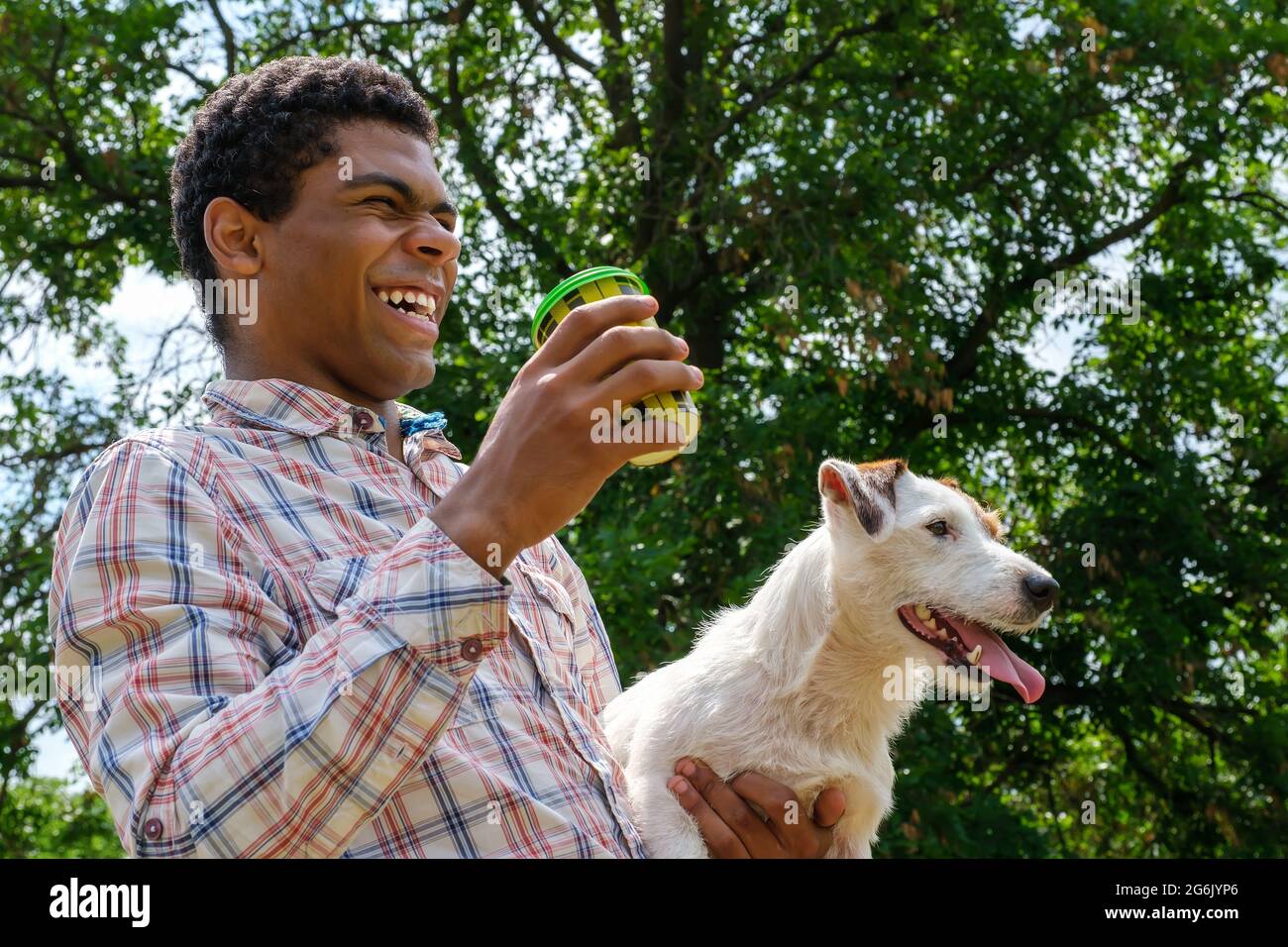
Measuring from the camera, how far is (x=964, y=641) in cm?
368

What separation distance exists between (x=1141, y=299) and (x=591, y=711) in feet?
35.5

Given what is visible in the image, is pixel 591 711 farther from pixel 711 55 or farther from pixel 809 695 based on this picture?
pixel 711 55

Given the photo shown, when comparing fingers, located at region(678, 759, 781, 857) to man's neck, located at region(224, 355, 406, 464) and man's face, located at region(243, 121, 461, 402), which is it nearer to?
man's neck, located at region(224, 355, 406, 464)

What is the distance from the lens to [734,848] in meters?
2.85

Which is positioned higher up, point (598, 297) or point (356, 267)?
point (356, 267)

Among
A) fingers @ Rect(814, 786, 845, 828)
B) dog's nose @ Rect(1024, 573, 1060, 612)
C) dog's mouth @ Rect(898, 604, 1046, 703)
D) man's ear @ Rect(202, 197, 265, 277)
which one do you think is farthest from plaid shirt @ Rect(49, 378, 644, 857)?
dog's nose @ Rect(1024, 573, 1060, 612)

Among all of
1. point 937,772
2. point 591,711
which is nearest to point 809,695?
point 591,711

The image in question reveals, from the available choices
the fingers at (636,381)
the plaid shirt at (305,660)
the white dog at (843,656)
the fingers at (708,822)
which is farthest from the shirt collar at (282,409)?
the fingers at (708,822)

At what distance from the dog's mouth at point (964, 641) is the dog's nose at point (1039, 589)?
0.15 meters

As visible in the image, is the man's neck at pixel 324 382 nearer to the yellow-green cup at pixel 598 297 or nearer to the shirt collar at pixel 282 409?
the shirt collar at pixel 282 409

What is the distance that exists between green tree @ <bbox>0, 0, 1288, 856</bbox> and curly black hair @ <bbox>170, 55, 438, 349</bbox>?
279 inches

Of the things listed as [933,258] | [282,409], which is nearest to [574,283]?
[282,409]

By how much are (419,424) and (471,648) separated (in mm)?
1174

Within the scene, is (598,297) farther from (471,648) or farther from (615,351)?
(471,648)
